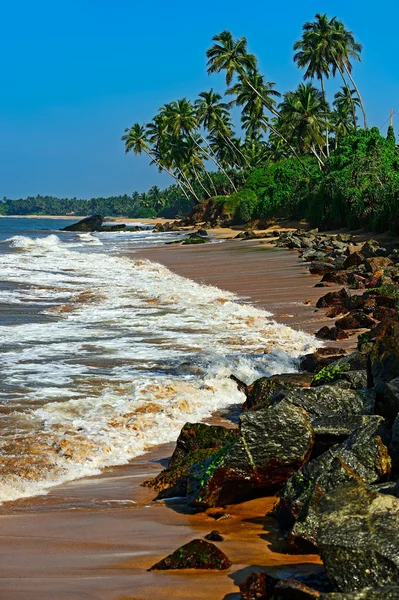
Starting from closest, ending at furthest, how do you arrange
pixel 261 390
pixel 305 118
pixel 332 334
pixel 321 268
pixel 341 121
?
pixel 261 390, pixel 332 334, pixel 321 268, pixel 305 118, pixel 341 121

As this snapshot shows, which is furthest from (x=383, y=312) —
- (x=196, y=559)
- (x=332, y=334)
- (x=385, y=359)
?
(x=196, y=559)

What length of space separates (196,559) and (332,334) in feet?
25.2

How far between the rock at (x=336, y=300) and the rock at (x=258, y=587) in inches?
406

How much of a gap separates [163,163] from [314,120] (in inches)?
1108

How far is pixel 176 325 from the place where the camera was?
486 inches

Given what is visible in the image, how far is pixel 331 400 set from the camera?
5.77 meters

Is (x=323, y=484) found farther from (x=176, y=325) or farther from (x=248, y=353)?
(x=176, y=325)

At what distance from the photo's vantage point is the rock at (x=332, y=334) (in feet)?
35.8

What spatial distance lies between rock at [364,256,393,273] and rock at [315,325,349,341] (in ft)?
26.2

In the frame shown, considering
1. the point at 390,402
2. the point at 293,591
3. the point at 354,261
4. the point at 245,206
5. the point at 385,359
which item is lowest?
the point at 293,591

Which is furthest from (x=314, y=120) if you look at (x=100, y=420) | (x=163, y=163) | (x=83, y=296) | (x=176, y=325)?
(x=100, y=420)

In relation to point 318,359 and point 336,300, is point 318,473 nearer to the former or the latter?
point 318,359

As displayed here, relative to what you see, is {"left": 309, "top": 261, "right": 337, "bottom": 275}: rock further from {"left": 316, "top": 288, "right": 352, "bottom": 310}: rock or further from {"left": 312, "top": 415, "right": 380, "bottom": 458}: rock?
{"left": 312, "top": 415, "right": 380, "bottom": 458}: rock

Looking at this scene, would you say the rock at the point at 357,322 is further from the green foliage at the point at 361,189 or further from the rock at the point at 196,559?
the green foliage at the point at 361,189
